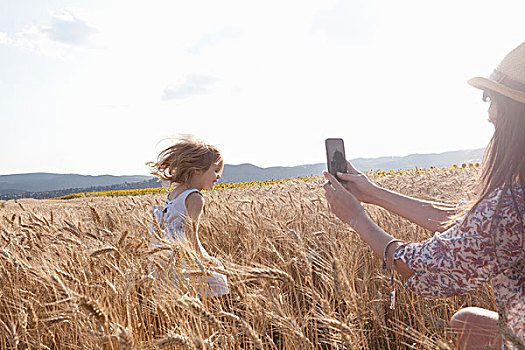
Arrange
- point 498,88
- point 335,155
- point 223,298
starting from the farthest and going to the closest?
point 223,298
point 335,155
point 498,88

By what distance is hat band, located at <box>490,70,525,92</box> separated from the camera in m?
1.04

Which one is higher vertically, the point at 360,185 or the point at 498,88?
the point at 498,88

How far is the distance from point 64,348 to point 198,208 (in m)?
1.25

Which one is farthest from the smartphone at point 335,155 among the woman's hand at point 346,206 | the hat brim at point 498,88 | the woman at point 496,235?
the hat brim at point 498,88

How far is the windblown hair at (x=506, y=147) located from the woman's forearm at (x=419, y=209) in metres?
0.66

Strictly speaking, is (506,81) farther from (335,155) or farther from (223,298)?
(223,298)

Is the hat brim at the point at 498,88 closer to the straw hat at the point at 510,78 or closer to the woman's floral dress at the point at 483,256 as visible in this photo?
the straw hat at the point at 510,78

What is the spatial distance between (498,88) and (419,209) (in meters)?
0.93

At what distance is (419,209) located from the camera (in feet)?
6.15

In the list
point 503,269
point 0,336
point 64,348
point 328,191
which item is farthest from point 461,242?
point 0,336

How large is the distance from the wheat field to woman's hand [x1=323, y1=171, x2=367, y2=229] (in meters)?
0.15

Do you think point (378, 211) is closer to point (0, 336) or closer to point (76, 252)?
point (76, 252)

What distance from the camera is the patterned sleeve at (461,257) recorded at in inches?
42.2

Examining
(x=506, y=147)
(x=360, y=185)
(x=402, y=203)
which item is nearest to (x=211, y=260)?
(x=360, y=185)
